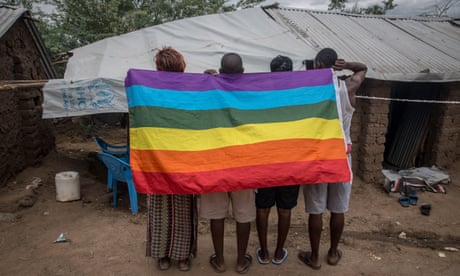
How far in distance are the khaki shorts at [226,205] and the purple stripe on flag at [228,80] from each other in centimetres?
85

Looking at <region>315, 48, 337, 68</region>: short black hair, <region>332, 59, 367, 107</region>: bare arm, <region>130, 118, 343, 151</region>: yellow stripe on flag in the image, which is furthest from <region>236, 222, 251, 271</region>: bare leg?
<region>315, 48, 337, 68</region>: short black hair

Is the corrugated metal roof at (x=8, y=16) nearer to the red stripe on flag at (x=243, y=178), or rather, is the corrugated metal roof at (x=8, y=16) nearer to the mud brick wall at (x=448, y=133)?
the red stripe on flag at (x=243, y=178)

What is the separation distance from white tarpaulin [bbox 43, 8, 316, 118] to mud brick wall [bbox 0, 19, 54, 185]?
153cm

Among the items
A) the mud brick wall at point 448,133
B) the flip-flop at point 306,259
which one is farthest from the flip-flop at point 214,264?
the mud brick wall at point 448,133

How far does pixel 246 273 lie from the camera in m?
2.85

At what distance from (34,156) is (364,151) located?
6022mm

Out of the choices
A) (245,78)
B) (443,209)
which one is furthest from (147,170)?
(443,209)

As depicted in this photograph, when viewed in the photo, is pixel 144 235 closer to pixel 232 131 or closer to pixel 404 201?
pixel 232 131

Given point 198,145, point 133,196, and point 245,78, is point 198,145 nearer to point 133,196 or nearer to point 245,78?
point 245,78

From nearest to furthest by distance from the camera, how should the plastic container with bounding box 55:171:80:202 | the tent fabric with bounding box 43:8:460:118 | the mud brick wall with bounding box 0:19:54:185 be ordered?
1. the tent fabric with bounding box 43:8:460:118
2. the plastic container with bounding box 55:171:80:202
3. the mud brick wall with bounding box 0:19:54:185

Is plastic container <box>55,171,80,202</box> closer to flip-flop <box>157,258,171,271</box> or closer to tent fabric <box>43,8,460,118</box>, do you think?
tent fabric <box>43,8,460,118</box>

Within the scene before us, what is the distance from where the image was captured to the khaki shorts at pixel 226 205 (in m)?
2.61

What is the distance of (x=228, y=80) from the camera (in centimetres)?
262

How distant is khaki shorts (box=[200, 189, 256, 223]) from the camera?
261cm
